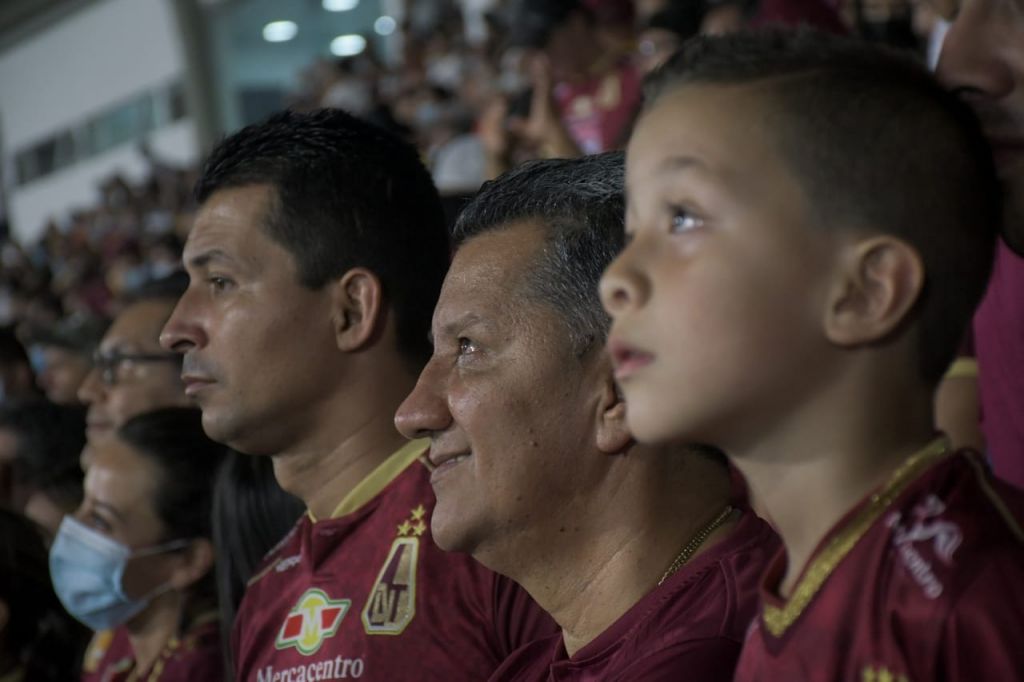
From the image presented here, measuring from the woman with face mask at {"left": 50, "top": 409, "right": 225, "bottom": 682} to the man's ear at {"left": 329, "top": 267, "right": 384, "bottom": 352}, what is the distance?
933mm

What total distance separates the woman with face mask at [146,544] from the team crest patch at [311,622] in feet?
2.60

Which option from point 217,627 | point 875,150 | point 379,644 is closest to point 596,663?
point 379,644

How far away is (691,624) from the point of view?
160 centimetres

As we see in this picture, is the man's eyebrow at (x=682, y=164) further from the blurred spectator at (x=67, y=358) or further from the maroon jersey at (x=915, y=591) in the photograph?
the blurred spectator at (x=67, y=358)

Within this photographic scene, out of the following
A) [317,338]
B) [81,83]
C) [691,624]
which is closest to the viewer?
[691,624]

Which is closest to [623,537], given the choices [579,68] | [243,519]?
[243,519]

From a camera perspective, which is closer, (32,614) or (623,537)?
(623,537)

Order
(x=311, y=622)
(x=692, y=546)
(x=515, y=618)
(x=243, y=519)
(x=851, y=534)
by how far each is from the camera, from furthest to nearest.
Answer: (x=243, y=519)
(x=311, y=622)
(x=515, y=618)
(x=692, y=546)
(x=851, y=534)

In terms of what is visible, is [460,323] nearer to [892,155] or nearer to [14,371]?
[892,155]

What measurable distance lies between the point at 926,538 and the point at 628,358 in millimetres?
296

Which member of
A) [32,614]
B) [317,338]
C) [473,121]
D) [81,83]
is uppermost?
[317,338]

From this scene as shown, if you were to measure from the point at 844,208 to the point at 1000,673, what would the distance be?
39cm

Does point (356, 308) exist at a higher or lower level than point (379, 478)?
higher

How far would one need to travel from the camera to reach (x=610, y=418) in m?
1.76
